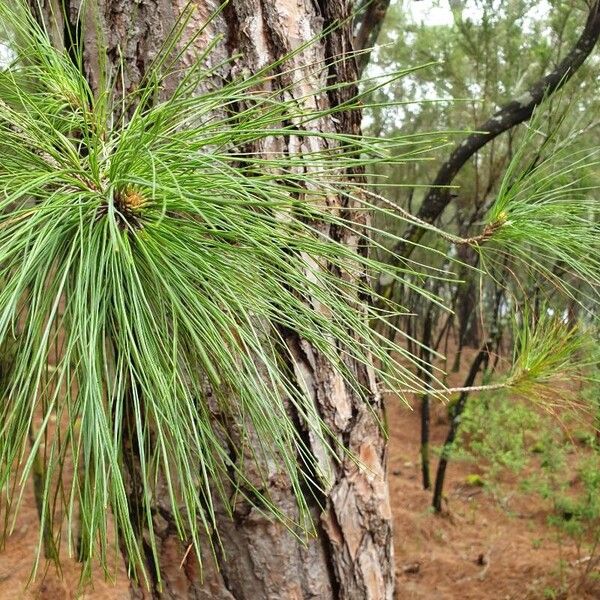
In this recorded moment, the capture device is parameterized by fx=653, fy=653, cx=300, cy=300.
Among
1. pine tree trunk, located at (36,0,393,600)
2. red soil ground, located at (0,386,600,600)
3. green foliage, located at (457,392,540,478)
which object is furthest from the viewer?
green foliage, located at (457,392,540,478)

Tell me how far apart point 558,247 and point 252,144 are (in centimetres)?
48

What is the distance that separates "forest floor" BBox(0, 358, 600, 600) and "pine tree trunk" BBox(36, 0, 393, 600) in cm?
196

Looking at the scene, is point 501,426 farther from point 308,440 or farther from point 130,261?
point 130,261

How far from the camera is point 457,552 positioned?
408 centimetres

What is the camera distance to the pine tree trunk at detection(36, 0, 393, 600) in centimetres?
78

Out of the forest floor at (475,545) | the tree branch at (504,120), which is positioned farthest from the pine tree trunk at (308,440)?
the forest floor at (475,545)

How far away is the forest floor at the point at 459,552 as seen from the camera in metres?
2.91

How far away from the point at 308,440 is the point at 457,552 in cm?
368

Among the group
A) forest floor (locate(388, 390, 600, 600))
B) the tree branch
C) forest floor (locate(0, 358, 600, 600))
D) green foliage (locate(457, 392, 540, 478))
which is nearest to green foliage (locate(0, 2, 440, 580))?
the tree branch

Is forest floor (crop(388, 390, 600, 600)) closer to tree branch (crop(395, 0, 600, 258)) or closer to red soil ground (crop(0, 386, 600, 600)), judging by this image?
red soil ground (crop(0, 386, 600, 600))

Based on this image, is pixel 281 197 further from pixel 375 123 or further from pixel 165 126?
pixel 375 123

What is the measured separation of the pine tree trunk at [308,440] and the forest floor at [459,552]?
6.42 feet

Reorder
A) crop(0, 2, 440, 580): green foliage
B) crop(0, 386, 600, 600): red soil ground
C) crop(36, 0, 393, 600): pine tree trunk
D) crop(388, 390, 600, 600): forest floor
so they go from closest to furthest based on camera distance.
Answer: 1. crop(0, 2, 440, 580): green foliage
2. crop(36, 0, 393, 600): pine tree trunk
3. crop(0, 386, 600, 600): red soil ground
4. crop(388, 390, 600, 600): forest floor

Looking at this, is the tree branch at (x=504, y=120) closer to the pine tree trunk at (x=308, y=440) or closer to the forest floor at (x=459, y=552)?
the pine tree trunk at (x=308, y=440)
